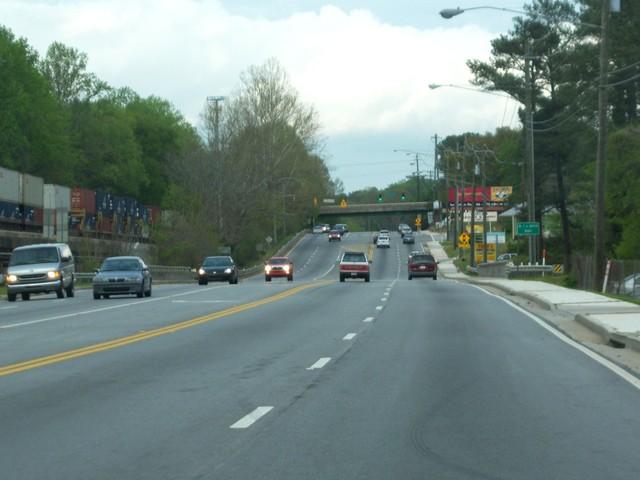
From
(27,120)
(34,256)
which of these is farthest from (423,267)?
(27,120)

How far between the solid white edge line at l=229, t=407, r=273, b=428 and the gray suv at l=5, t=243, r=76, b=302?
30.7 metres

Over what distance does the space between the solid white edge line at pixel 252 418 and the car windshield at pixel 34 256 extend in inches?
1227

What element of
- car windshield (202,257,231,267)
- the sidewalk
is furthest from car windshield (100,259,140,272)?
car windshield (202,257,231,267)

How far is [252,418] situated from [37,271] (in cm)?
3133

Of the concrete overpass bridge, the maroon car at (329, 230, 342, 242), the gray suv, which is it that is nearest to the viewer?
the gray suv

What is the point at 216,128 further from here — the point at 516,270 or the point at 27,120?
the point at 516,270

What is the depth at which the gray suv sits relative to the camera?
41406 millimetres

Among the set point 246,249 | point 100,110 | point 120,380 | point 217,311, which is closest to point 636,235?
point 217,311

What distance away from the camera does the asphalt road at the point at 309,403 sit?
9305 mm

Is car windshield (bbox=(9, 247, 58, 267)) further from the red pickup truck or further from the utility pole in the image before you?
the utility pole

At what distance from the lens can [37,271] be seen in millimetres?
41500

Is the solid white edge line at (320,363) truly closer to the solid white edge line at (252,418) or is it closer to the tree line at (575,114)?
the solid white edge line at (252,418)

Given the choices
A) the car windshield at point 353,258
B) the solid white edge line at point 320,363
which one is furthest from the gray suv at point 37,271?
the solid white edge line at point 320,363

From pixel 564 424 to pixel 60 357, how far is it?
9.22 meters
